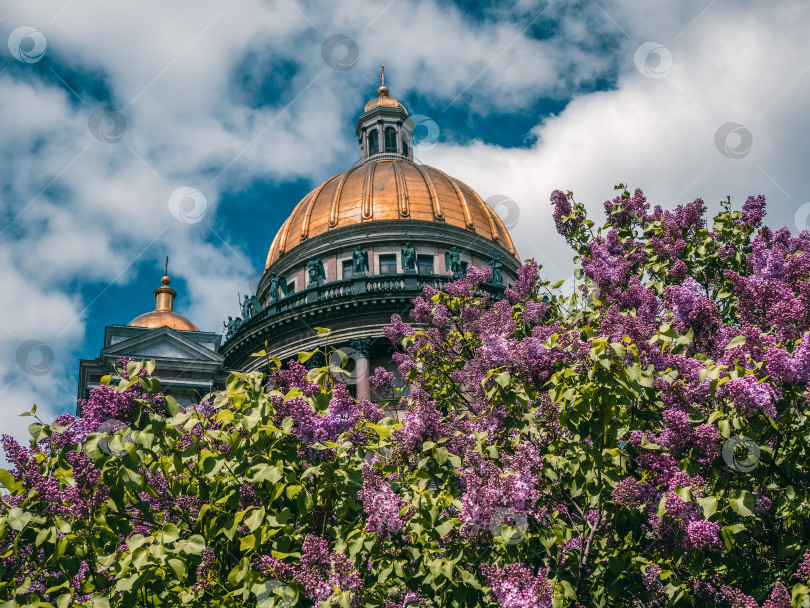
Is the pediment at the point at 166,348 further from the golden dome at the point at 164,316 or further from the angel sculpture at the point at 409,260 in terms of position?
the angel sculpture at the point at 409,260

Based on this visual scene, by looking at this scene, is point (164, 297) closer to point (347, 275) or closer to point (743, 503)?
point (347, 275)

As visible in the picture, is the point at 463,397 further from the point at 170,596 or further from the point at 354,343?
the point at 354,343

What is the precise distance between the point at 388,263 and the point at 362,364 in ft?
37.3

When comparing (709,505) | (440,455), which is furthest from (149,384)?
(709,505)

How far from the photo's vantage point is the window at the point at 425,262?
163 ft

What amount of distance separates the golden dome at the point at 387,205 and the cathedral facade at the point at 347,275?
0.31ft

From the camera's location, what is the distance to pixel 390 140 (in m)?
67.4

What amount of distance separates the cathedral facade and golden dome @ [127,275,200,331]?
91 mm

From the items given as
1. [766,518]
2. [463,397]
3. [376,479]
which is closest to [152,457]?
[376,479]

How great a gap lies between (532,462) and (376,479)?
1691 mm

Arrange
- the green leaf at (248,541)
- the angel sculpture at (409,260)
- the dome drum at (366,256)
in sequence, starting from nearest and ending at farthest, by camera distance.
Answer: the green leaf at (248,541) < the dome drum at (366,256) < the angel sculpture at (409,260)

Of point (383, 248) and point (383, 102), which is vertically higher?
point (383, 102)

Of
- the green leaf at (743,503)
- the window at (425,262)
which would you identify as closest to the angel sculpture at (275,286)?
the window at (425,262)

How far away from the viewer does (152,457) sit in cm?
861
